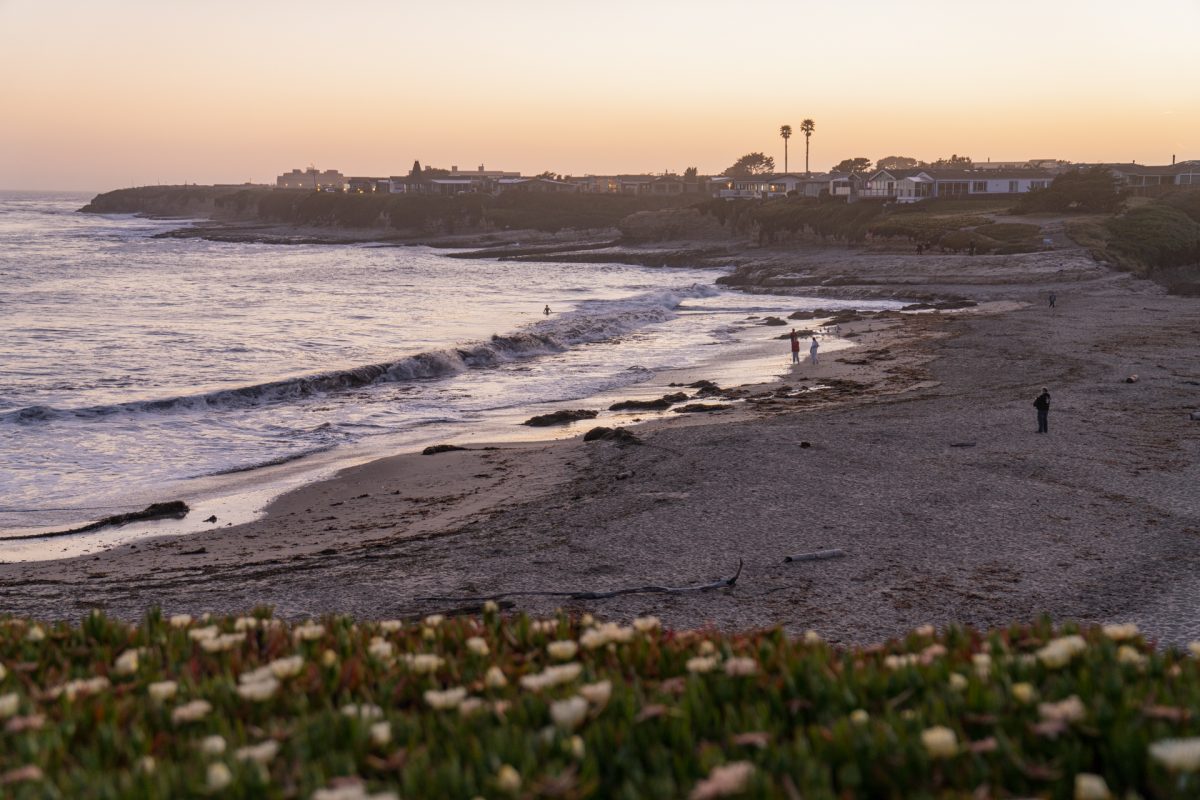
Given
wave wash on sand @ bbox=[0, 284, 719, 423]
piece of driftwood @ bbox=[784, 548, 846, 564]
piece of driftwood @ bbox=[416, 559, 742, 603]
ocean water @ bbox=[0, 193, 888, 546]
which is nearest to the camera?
piece of driftwood @ bbox=[416, 559, 742, 603]

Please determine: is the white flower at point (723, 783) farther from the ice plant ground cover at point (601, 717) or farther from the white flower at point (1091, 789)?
the white flower at point (1091, 789)

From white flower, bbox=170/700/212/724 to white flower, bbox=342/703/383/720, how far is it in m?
0.47

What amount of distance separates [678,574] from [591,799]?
9082 mm

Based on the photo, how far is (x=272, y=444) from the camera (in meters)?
25.1

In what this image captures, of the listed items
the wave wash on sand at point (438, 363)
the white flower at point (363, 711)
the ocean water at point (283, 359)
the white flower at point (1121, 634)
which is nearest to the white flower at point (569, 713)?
the white flower at point (363, 711)

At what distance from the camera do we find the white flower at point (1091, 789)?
279 cm

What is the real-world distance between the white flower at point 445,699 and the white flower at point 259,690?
55 cm

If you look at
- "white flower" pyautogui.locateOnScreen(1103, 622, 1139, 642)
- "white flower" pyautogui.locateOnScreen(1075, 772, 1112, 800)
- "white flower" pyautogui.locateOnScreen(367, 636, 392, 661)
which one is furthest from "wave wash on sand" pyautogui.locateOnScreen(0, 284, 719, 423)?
"white flower" pyautogui.locateOnScreen(1075, 772, 1112, 800)

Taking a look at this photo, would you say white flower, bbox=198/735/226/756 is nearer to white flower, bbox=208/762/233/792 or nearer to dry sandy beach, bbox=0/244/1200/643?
white flower, bbox=208/762/233/792

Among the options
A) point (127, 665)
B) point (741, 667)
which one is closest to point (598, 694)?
point (741, 667)

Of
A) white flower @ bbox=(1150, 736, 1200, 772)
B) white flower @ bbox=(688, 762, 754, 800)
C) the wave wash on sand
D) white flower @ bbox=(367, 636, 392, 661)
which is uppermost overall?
white flower @ bbox=(1150, 736, 1200, 772)

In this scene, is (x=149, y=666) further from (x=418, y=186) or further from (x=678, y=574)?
(x=418, y=186)

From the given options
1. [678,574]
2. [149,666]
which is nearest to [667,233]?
[678,574]

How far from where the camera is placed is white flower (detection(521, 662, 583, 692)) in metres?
3.84
